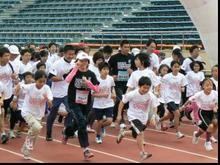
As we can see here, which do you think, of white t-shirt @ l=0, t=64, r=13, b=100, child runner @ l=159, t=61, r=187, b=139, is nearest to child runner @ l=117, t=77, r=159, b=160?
child runner @ l=159, t=61, r=187, b=139

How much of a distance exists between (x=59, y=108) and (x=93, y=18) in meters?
21.2

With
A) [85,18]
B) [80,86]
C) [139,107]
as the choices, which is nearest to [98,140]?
[80,86]

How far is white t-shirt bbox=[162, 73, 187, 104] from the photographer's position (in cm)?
940

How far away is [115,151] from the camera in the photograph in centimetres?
789

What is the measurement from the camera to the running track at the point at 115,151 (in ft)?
23.7

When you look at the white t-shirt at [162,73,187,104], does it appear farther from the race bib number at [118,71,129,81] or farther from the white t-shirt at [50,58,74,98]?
the white t-shirt at [50,58,74,98]

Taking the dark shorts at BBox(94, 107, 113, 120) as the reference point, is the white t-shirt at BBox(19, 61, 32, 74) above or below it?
above

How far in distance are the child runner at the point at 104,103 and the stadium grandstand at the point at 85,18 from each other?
40.4 feet

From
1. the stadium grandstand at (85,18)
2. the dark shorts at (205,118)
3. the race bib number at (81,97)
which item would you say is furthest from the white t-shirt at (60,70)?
the stadium grandstand at (85,18)

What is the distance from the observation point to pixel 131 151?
310 inches

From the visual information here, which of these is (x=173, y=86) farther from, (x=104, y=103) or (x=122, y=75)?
(x=104, y=103)

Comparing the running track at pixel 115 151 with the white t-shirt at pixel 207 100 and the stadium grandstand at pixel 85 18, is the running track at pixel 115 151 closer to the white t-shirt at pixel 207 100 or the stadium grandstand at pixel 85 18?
the white t-shirt at pixel 207 100

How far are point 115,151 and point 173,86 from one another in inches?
87.0

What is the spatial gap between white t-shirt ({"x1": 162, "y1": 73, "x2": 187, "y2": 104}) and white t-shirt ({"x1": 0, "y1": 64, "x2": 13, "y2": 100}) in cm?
297
